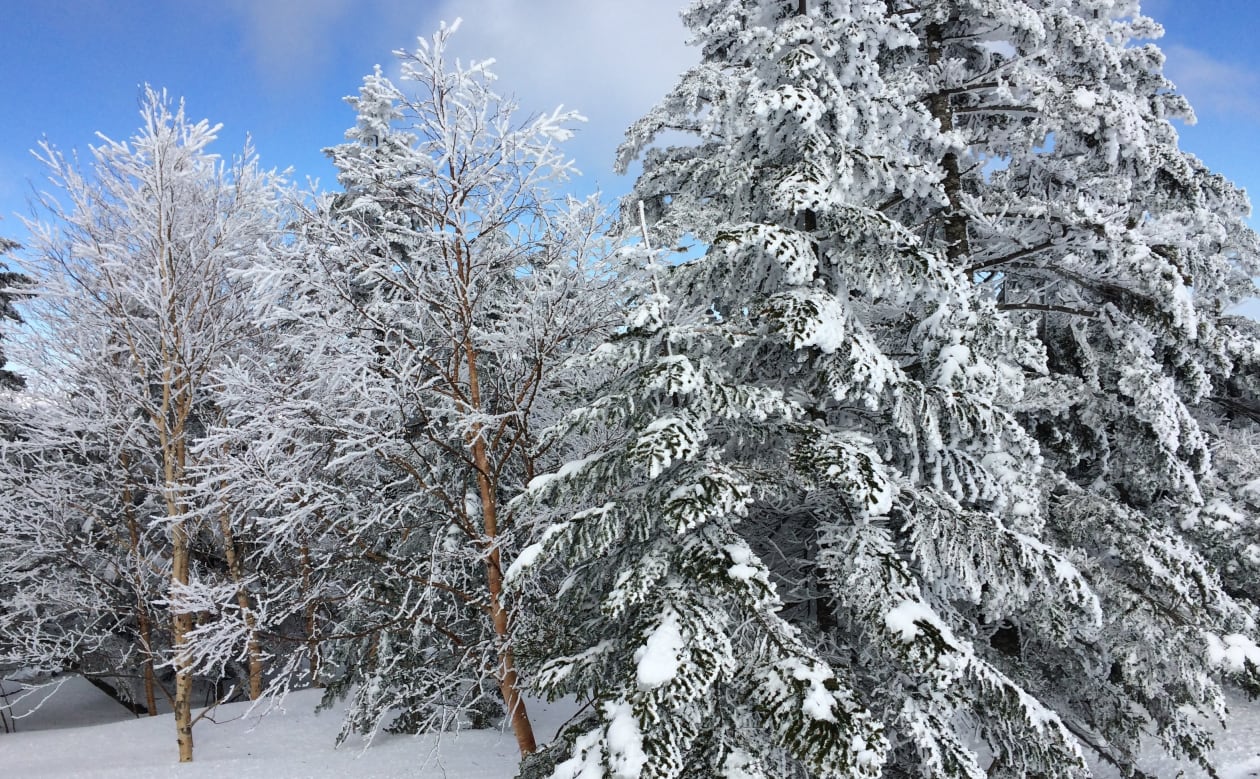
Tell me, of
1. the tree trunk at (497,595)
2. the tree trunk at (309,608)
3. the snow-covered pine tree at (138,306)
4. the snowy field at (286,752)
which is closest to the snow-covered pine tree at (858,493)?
the tree trunk at (497,595)

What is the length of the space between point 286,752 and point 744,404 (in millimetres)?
9421

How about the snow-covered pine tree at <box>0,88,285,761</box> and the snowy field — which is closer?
the snowy field

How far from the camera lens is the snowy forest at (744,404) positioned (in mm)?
4539

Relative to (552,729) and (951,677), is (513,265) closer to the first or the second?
(951,677)

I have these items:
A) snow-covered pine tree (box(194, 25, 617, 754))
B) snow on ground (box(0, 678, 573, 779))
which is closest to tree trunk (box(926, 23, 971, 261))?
snow-covered pine tree (box(194, 25, 617, 754))

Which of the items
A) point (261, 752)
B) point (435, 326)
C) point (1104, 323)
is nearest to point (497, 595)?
point (435, 326)

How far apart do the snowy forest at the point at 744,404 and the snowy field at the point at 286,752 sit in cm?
58

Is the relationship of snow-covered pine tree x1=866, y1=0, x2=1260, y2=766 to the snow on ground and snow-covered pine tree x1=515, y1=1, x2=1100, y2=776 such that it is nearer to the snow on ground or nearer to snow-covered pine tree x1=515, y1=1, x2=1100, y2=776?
snow-covered pine tree x1=515, y1=1, x2=1100, y2=776

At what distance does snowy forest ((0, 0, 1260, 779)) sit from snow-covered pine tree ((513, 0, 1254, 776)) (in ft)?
0.12

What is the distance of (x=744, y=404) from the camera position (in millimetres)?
4680

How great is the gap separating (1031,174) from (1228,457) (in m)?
4.92

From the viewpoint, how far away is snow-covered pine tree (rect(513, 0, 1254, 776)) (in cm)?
421

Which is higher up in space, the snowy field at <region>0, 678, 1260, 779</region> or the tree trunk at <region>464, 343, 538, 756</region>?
the tree trunk at <region>464, 343, 538, 756</region>

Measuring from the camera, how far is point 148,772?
8805mm
